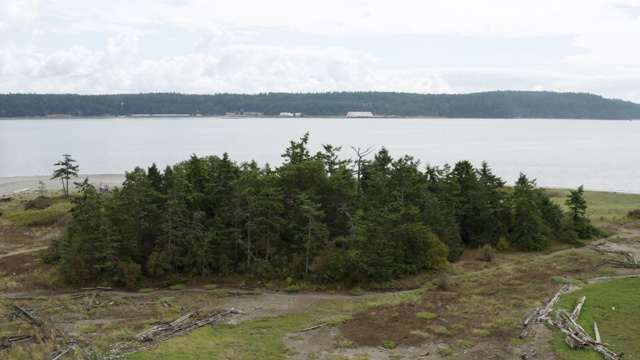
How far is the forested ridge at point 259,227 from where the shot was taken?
3694 cm

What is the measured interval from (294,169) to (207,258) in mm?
9319

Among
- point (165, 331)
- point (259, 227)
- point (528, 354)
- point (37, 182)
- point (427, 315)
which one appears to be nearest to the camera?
point (528, 354)

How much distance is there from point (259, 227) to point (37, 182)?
3211 inches

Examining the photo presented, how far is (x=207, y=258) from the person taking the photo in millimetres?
37938

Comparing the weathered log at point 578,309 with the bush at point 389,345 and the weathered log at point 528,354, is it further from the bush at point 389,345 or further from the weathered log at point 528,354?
the bush at point 389,345

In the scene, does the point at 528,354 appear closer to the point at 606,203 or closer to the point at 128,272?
the point at 128,272

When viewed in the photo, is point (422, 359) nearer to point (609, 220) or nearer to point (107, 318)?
point (107, 318)

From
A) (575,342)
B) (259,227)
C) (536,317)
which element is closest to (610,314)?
(536,317)

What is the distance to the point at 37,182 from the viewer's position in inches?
4033

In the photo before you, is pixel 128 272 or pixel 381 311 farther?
pixel 128 272

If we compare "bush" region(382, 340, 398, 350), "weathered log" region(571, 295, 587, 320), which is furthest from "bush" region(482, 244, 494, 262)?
"bush" region(382, 340, 398, 350)

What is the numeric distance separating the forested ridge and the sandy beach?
54570 mm

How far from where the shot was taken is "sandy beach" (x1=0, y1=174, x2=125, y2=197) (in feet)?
304

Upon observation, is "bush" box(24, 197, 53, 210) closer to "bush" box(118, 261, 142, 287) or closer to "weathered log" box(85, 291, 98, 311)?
"bush" box(118, 261, 142, 287)
